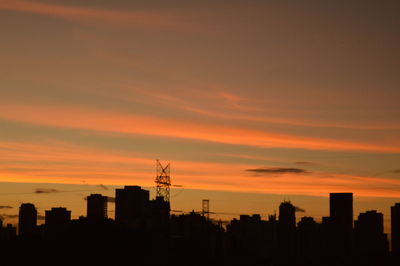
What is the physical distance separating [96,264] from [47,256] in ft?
40.8

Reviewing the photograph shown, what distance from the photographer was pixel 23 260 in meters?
192

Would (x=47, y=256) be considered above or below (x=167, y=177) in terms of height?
below

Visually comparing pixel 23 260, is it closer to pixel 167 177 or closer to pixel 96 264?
pixel 96 264

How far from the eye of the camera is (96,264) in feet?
652

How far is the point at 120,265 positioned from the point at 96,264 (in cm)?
596

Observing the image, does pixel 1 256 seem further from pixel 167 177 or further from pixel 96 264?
pixel 167 177

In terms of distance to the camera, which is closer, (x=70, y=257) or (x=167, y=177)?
(x=167, y=177)

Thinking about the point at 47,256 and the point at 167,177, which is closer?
the point at 167,177

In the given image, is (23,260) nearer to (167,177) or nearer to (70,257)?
(70,257)

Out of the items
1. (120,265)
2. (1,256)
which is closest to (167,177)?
(120,265)

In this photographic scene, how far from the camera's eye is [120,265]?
19900 centimetres

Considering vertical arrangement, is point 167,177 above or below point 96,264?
above

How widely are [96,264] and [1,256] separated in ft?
76.2

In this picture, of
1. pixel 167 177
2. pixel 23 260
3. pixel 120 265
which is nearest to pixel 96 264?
pixel 120 265
